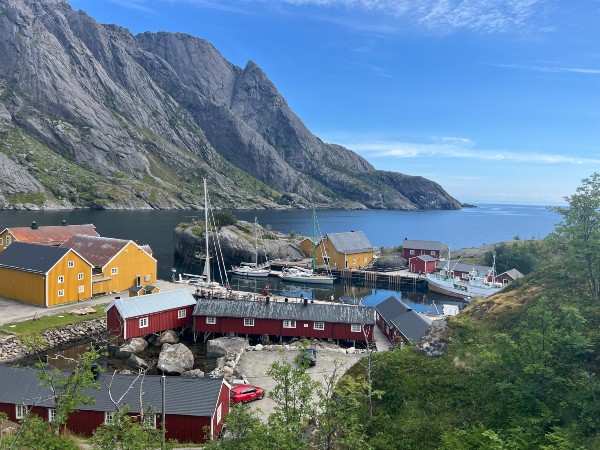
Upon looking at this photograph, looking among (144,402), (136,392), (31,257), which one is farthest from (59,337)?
(144,402)

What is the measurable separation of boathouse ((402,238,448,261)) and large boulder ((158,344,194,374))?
206 ft

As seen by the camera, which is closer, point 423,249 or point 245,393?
point 245,393

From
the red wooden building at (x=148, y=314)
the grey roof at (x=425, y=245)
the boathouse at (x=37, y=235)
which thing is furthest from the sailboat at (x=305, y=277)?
the red wooden building at (x=148, y=314)

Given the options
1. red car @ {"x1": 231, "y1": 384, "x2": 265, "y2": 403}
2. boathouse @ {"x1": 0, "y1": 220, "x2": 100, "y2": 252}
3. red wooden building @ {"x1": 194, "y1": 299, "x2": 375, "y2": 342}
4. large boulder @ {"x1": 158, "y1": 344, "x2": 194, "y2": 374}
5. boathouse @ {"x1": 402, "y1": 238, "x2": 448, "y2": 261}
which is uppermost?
boathouse @ {"x1": 0, "y1": 220, "x2": 100, "y2": 252}

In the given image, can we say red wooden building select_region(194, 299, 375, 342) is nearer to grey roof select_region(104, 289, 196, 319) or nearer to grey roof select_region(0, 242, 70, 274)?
grey roof select_region(104, 289, 196, 319)

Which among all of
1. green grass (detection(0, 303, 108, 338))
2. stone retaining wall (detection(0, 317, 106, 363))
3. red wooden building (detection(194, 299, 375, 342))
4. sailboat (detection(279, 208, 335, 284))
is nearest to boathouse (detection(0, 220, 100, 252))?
green grass (detection(0, 303, 108, 338))

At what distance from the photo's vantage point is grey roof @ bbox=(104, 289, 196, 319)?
129ft

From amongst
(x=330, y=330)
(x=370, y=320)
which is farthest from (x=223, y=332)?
(x=370, y=320)

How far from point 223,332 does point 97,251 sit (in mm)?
22218

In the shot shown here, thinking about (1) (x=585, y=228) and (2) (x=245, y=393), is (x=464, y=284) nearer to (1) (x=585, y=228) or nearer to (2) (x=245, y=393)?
(1) (x=585, y=228)

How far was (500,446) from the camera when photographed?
1345 cm

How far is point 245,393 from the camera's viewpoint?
27.6 meters

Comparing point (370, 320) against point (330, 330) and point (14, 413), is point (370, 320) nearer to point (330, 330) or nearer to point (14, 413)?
point (330, 330)

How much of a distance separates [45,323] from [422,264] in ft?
206
